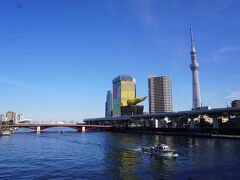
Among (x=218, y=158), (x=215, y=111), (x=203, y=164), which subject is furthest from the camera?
(x=215, y=111)

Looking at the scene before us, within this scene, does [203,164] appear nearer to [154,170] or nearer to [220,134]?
[154,170]

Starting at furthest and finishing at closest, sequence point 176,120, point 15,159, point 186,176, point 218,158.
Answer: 1. point 176,120
2. point 15,159
3. point 218,158
4. point 186,176

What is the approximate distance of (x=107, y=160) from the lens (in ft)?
213

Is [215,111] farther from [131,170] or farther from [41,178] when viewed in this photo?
[41,178]

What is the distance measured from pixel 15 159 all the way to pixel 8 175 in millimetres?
19020

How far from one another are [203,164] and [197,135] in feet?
251

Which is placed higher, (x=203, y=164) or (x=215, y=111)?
(x=215, y=111)

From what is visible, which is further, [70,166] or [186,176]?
[70,166]

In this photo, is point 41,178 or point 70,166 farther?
point 70,166

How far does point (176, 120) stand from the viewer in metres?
197

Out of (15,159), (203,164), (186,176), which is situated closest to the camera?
(186,176)

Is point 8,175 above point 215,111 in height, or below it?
below

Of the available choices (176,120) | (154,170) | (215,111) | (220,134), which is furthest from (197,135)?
(154,170)

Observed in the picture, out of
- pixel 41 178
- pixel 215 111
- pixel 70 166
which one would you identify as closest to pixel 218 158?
pixel 70 166
